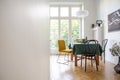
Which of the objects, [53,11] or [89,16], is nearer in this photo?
[89,16]

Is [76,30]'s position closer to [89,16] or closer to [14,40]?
[89,16]

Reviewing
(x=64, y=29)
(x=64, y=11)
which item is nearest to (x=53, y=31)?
(x=64, y=29)

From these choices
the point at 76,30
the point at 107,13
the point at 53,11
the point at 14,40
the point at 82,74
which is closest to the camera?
the point at 14,40

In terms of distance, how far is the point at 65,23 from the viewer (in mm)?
8305

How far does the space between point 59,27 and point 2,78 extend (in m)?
7.73

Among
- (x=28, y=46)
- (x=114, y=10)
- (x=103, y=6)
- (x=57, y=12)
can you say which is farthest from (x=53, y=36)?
(x=28, y=46)

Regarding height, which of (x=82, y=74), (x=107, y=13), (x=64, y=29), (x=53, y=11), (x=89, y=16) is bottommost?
(x=82, y=74)

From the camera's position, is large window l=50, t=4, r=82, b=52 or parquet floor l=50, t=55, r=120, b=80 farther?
large window l=50, t=4, r=82, b=52

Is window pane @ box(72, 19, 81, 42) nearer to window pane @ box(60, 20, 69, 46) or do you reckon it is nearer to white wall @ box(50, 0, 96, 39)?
window pane @ box(60, 20, 69, 46)

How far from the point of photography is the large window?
324 inches

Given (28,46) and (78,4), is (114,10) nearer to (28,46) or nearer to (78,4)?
(78,4)

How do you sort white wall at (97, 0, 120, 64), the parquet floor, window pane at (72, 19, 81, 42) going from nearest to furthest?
the parquet floor
white wall at (97, 0, 120, 64)
window pane at (72, 19, 81, 42)

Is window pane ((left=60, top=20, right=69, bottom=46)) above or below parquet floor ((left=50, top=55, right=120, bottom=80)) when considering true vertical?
above

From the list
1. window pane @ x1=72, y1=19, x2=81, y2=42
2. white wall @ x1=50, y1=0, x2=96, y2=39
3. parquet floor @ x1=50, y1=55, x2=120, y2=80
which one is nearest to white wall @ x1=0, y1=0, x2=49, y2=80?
parquet floor @ x1=50, y1=55, x2=120, y2=80
